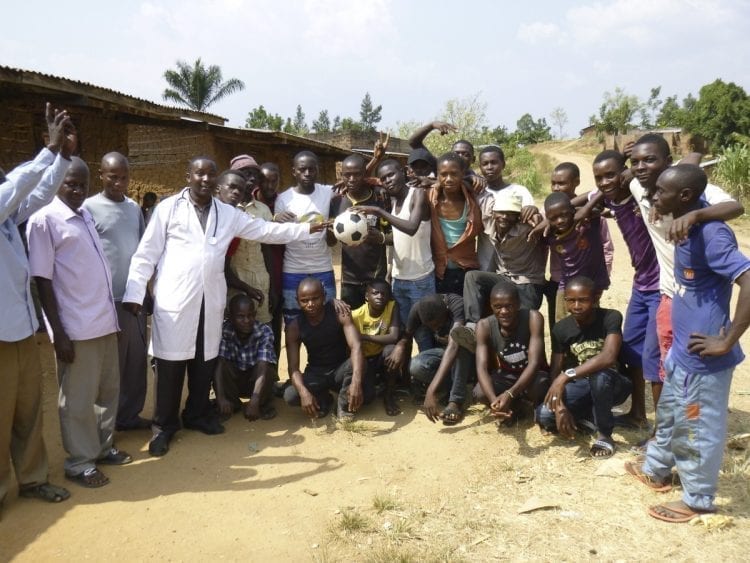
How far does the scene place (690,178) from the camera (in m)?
2.56

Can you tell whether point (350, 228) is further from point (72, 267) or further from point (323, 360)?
point (72, 267)

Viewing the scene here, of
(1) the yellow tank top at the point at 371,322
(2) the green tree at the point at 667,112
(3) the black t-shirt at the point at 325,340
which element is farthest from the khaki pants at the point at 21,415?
(2) the green tree at the point at 667,112

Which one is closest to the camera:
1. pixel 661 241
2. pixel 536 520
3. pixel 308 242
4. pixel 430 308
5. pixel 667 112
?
pixel 536 520

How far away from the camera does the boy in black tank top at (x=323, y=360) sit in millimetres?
3961

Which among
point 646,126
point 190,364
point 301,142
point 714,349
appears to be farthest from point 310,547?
point 646,126

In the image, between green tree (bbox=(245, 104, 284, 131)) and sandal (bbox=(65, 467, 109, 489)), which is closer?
sandal (bbox=(65, 467, 109, 489))

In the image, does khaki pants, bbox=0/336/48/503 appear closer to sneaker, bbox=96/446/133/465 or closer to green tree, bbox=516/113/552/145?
sneaker, bbox=96/446/133/465

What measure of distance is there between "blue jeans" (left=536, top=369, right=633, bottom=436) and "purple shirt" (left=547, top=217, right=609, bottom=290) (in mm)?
695

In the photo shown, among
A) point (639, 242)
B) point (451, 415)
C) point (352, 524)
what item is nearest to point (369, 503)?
point (352, 524)

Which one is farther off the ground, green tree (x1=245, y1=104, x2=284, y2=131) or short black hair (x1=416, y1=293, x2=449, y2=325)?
green tree (x1=245, y1=104, x2=284, y2=131)

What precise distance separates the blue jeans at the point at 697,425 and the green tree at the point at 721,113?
29257 millimetres

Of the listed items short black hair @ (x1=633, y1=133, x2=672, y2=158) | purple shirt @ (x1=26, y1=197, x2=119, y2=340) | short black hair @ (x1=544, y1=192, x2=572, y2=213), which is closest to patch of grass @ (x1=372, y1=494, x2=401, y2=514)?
purple shirt @ (x1=26, y1=197, x2=119, y2=340)

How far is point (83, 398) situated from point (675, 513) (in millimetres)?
3164

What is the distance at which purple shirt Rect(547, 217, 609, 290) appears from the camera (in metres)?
3.93
